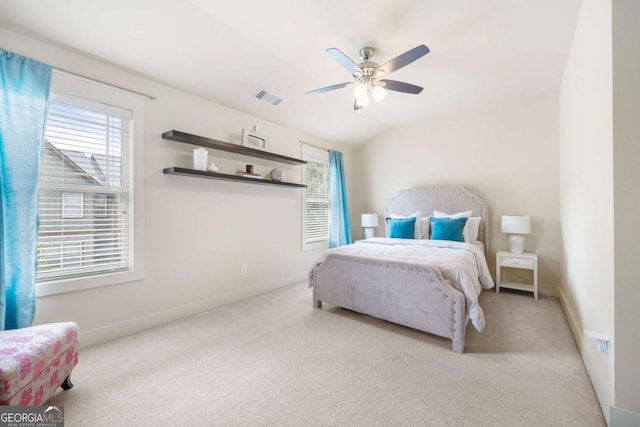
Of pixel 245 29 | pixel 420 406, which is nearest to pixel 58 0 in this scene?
pixel 245 29

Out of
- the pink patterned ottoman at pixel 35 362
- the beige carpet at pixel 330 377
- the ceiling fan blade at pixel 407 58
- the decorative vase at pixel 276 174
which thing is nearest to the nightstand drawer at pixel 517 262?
the beige carpet at pixel 330 377

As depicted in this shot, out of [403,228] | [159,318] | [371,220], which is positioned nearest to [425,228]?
[403,228]

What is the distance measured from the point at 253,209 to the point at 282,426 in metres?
2.59

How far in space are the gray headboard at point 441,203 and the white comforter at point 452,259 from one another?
0.88 metres

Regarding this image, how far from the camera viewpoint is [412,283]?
7.66ft

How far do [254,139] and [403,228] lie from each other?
2.55 metres

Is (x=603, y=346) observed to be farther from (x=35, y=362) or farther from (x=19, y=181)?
(x=19, y=181)

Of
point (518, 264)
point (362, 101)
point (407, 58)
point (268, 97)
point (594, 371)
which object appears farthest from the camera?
point (518, 264)

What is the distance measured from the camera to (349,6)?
2.04m

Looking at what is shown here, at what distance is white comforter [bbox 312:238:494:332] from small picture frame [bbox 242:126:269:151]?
1.73 metres

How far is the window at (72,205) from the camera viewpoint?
6.98ft

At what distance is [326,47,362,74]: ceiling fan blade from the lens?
6.40 feet

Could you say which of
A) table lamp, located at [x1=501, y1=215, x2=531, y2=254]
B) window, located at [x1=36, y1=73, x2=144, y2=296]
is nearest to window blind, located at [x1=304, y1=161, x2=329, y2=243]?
window, located at [x1=36, y1=73, x2=144, y2=296]

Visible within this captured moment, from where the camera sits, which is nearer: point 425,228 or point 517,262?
point 517,262
